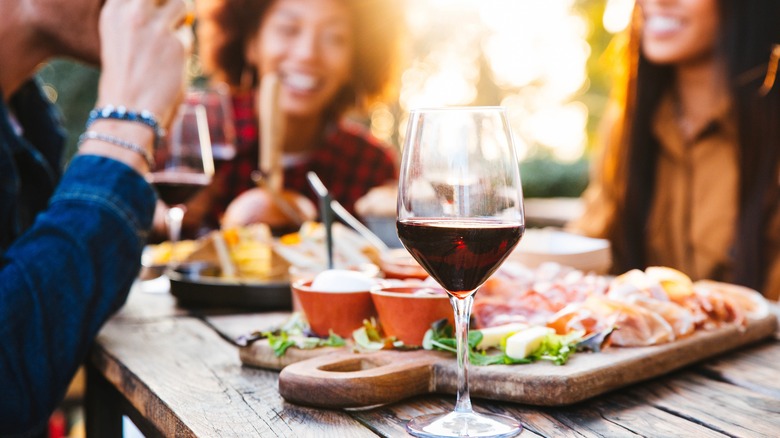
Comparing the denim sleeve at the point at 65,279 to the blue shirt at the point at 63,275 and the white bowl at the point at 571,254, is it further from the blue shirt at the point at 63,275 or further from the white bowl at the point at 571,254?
the white bowl at the point at 571,254

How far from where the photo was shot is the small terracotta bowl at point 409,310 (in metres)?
1.07

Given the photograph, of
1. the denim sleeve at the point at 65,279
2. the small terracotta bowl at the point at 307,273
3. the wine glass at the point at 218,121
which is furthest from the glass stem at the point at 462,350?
the wine glass at the point at 218,121

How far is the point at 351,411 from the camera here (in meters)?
0.94

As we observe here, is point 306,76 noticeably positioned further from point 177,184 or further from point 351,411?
point 351,411

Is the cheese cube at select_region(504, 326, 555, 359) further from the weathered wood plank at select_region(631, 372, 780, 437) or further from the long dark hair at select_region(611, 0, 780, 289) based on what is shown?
the long dark hair at select_region(611, 0, 780, 289)

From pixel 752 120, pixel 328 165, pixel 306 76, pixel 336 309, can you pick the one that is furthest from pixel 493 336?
pixel 328 165

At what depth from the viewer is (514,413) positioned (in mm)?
Answer: 947

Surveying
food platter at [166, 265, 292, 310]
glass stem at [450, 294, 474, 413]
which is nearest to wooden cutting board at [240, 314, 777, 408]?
glass stem at [450, 294, 474, 413]

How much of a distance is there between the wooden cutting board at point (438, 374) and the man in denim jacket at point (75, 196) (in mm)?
284

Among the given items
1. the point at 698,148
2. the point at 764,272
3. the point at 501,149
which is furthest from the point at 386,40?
the point at 501,149

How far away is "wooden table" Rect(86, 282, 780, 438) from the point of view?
875 millimetres

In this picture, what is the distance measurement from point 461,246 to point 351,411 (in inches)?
10.4

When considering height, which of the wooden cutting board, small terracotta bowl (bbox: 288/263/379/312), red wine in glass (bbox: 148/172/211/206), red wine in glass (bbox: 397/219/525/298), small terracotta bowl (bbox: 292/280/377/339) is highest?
red wine in glass (bbox: 148/172/211/206)

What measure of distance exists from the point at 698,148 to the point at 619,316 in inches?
78.0
